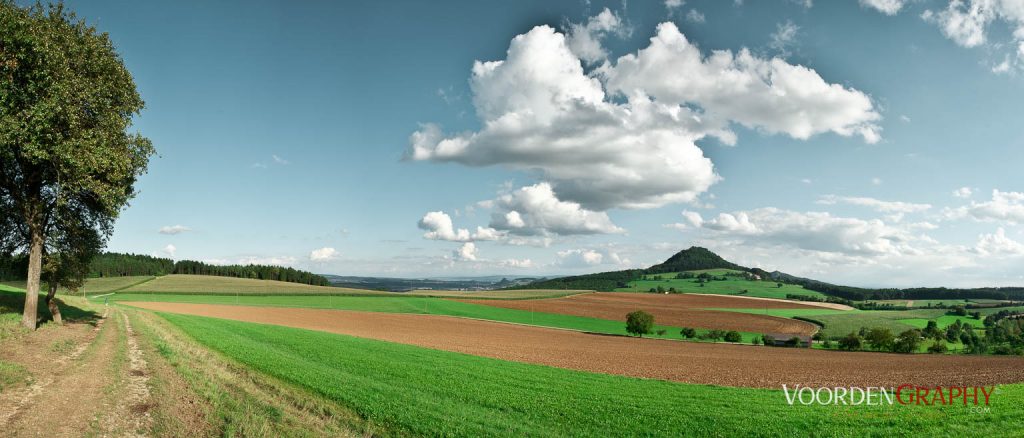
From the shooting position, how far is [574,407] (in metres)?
19.3

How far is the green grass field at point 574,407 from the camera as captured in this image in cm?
1617

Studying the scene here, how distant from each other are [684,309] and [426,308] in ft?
198

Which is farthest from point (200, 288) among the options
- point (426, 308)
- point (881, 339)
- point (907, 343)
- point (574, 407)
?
point (907, 343)

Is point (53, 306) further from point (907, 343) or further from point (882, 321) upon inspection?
point (882, 321)

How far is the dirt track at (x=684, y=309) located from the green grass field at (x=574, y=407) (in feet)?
241

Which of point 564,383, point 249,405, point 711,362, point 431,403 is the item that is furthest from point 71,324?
point 711,362

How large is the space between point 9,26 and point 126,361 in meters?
16.3

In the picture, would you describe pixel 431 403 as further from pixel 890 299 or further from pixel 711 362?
pixel 890 299

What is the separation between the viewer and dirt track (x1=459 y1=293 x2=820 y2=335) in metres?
94.6

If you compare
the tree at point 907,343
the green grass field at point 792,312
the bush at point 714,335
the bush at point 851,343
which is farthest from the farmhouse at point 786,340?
the green grass field at point 792,312

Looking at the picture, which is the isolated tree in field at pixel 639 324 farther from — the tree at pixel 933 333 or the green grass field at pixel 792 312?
the tree at pixel 933 333

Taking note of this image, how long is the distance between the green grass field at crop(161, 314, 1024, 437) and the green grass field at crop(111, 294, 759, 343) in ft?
219

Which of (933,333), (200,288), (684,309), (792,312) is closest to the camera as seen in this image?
(933,333)

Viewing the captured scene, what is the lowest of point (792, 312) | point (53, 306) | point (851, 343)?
point (851, 343)
